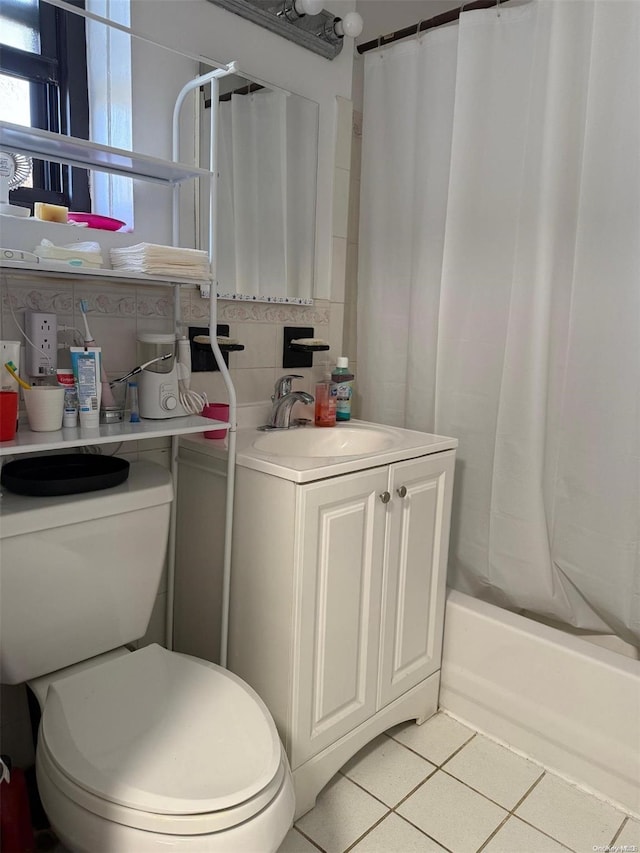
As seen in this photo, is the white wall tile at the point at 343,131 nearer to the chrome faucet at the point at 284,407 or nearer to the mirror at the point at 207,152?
the mirror at the point at 207,152

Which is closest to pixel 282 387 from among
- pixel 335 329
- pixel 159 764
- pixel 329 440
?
pixel 329 440

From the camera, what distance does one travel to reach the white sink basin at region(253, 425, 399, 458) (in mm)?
1651

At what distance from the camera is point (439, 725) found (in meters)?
1.74

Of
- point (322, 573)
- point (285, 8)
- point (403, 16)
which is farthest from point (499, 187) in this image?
point (322, 573)

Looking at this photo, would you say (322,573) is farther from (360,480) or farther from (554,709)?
(554,709)

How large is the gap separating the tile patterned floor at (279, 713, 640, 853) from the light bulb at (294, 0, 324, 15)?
192 centimetres

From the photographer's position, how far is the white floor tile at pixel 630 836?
137 centimetres

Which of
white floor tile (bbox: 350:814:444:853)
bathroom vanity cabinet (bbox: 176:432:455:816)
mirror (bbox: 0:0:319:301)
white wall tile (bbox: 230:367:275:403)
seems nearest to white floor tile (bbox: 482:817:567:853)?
white floor tile (bbox: 350:814:444:853)

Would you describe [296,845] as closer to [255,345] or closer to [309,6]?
[255,345]

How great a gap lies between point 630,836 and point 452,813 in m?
0.39

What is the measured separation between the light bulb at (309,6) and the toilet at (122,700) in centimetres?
124

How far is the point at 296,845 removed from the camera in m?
1.34

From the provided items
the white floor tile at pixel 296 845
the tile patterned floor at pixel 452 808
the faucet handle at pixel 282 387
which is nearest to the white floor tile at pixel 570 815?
the tile patterned floor at pixel 452 808

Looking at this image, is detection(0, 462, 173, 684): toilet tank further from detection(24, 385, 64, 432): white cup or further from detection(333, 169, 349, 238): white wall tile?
detection(333, 169, 349, 238): white wall tile
